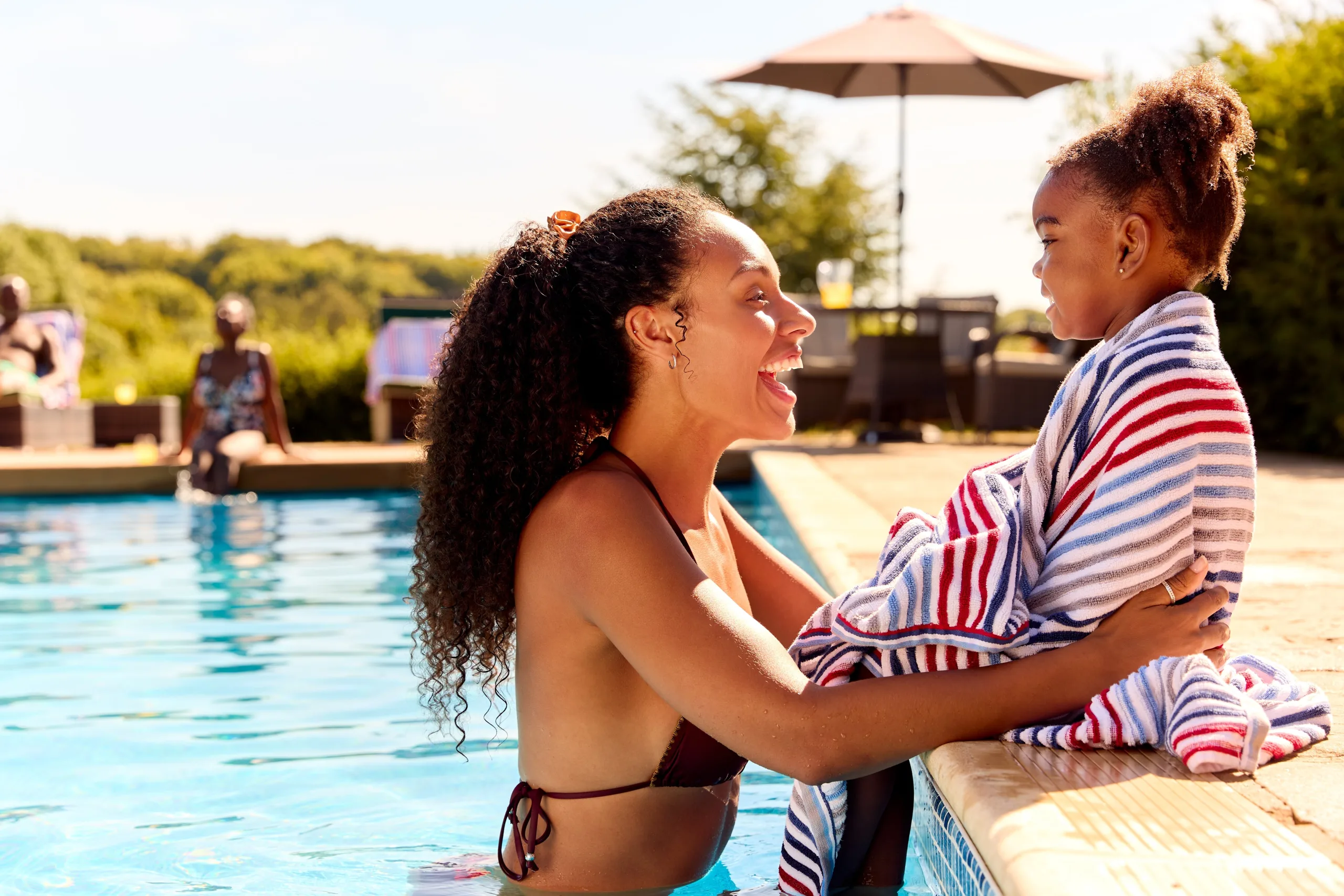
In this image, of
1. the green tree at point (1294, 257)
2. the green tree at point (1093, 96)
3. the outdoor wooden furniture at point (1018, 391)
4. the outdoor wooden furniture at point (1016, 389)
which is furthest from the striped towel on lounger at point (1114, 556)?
the green tree at point (1093, 96)

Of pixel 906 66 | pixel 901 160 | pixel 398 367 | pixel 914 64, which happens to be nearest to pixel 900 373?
pixel 901 160

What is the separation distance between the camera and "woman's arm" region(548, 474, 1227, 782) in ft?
5.63

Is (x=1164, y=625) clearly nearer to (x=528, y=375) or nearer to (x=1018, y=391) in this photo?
(x=528, y=375)

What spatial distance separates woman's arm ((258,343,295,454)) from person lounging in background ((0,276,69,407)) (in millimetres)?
3233

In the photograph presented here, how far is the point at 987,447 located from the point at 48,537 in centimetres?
672

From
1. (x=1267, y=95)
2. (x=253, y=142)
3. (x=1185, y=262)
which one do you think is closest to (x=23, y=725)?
(x=1185, y=262)

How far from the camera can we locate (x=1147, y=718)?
1789 millimetres

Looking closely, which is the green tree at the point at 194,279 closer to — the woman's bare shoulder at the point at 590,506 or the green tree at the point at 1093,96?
the green tree at the point at 1093,96

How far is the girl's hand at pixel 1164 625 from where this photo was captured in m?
1.79

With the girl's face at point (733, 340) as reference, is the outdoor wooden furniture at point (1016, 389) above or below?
below

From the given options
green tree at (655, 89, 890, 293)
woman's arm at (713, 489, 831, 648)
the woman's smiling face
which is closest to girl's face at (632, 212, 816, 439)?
the woman's smiling face

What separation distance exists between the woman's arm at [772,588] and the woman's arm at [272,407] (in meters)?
8.63

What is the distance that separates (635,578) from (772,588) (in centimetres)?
77

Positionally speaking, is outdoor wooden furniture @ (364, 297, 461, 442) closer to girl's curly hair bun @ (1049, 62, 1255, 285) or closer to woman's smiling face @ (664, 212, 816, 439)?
woman's smiling face @ (664, 212, 816, 439)
